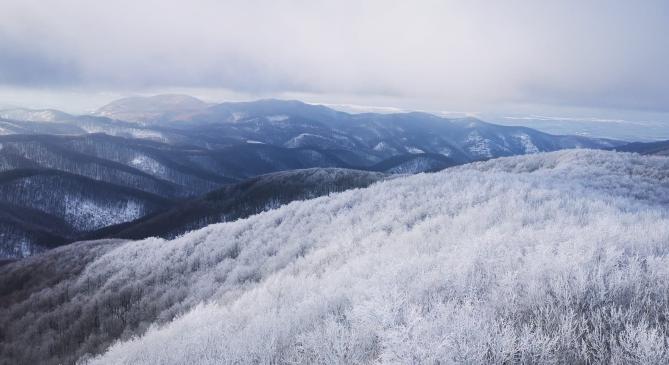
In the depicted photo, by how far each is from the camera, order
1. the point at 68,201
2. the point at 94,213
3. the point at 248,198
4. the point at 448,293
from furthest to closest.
→ 1. the point at 68,201
2. the point at 94,213
3. the point at 248,198
4. the point at 448,293

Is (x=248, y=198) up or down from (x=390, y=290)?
down

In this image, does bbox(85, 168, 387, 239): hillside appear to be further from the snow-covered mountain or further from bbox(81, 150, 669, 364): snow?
bbox(81, 150, 669, 364): snow

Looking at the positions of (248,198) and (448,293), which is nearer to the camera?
(448,293)

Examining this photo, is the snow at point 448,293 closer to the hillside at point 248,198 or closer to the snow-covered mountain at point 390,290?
the snow-covered mountain at point 390,290

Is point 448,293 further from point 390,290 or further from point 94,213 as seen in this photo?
point 94,213

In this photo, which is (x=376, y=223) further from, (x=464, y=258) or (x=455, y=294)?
(x=455, y=294)

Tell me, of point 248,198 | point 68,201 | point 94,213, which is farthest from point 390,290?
point 68,201

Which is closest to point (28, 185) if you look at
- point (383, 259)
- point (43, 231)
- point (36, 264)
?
point (43, 231)
